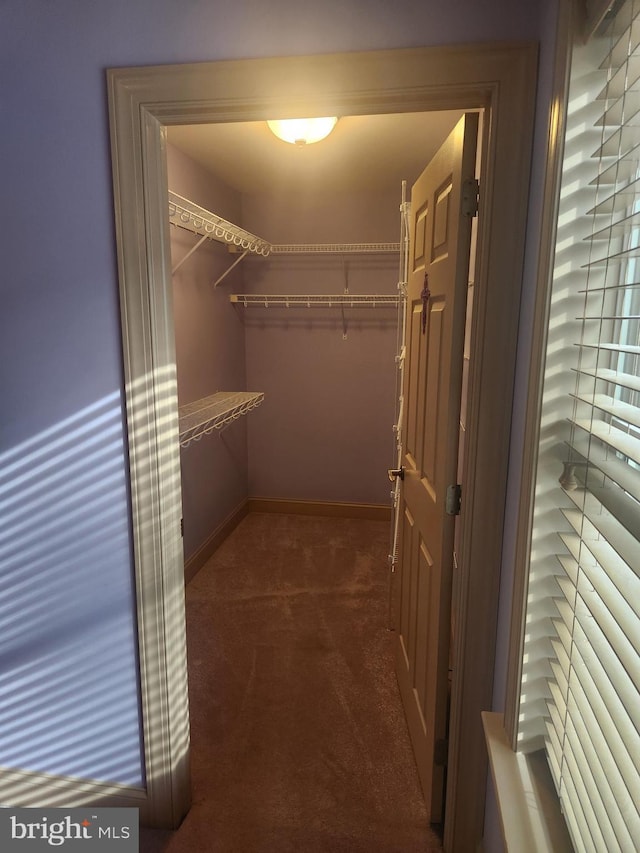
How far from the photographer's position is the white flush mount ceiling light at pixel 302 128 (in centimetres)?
210

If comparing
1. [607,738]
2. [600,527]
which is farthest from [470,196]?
[607,738]

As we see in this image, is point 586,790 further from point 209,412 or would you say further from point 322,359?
point 322,359

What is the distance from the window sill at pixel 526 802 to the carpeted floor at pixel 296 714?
77 cm

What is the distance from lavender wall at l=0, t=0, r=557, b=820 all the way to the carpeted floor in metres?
0.39

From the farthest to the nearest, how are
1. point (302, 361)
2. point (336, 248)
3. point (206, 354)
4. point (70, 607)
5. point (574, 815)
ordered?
point (302, 361) < point (336, 248) < point (206, 354) < point (70, 607) < point (574, 815)

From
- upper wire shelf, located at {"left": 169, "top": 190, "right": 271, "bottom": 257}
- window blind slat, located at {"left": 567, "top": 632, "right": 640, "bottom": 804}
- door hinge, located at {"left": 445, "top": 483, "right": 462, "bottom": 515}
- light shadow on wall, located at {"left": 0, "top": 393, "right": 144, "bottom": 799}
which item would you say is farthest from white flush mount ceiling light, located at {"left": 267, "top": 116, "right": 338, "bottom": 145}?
window blind slat, located at {"left": 567, "top": 632, "right": 640, "bottom": 804}

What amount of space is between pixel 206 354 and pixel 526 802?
2791mm

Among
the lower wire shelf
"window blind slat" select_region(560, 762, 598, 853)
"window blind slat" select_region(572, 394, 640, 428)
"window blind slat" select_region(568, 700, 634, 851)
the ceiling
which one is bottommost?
"window blind slat" select_region(560, 762, 598, 853)

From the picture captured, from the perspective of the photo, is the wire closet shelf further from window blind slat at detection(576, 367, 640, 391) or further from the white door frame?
window blind slat at detection(576, 367, 640, 391)

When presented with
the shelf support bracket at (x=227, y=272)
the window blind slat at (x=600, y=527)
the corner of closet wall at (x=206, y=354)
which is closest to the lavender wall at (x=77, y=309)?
the window blind slat at (x=600, y=527)

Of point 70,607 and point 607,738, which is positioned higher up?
point 607,738

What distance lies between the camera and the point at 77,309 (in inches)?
56.7

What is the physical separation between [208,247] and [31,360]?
202 cm

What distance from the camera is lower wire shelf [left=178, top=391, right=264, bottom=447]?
2494 mm
